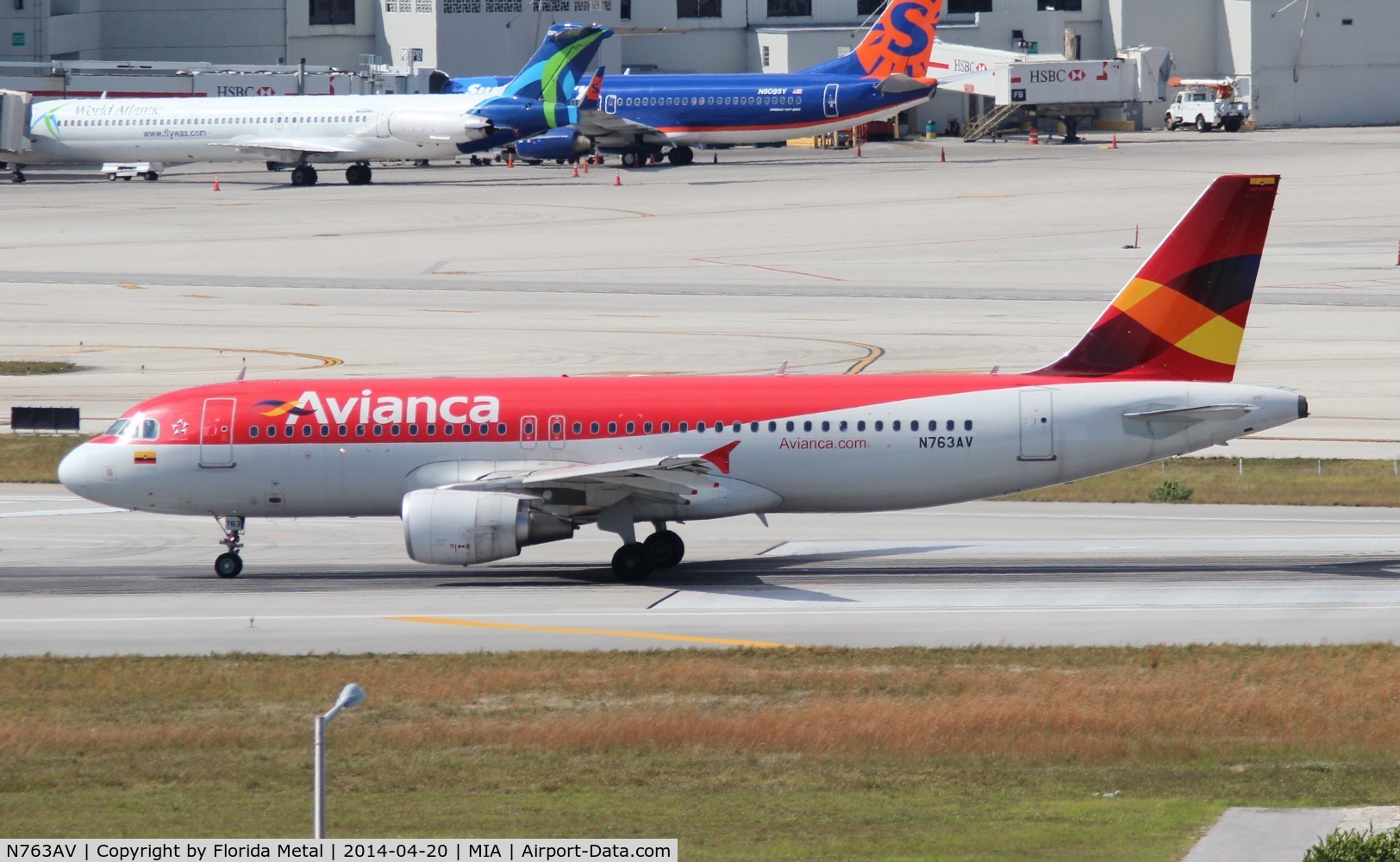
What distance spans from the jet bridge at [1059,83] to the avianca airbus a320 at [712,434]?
314 ft

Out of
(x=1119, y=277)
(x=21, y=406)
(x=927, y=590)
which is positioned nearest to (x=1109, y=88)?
(x=1119, y=277)

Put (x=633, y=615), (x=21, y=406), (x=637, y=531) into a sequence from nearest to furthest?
(x=633, y=615)
(x=637, y=531)
(x=21, y=406)

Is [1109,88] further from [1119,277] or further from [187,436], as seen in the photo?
[187,436]

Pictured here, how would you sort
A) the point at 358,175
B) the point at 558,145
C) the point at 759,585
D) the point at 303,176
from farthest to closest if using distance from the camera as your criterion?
the point at 558,145 < the point at 358,175 < the point at 303,176 < the point at 759,585

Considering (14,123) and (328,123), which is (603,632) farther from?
(14,123)

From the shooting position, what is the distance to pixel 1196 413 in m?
31.7

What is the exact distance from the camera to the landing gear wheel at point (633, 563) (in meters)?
33.3

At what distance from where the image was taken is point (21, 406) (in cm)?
5050

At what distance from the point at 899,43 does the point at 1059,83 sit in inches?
830

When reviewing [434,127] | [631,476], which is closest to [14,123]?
[434,127]

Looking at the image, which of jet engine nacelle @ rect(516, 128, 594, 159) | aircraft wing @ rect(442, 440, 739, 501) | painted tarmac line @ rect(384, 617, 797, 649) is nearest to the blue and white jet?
jet engine nacelle @ rect(516, 128, 594, 159)

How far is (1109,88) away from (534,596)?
4058 inches
